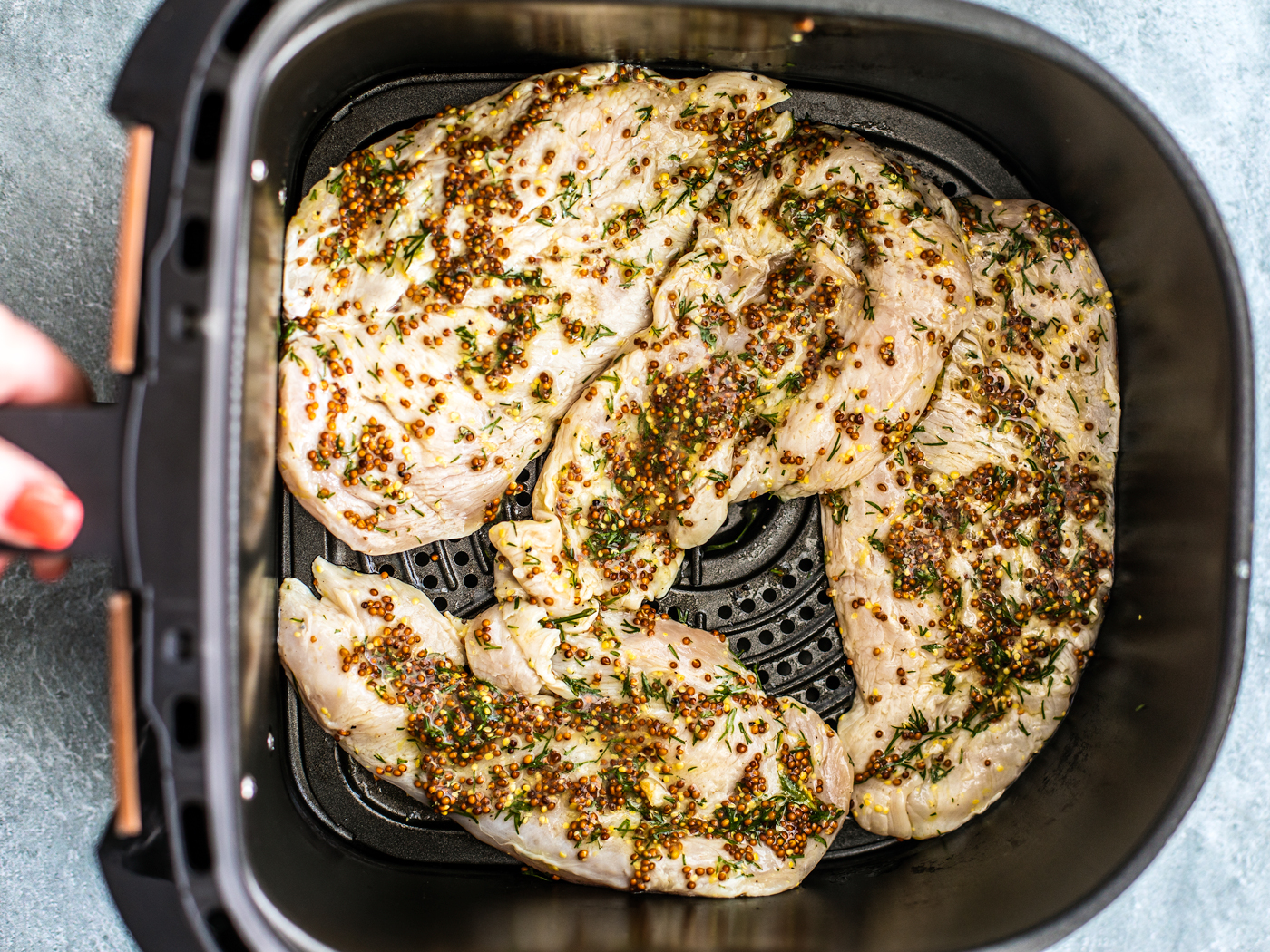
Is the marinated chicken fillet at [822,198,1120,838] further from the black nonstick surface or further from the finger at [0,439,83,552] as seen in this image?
the finger at [0,439,83,552]

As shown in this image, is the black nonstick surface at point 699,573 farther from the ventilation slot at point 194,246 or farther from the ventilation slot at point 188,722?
the ventilation slot at point 188,722

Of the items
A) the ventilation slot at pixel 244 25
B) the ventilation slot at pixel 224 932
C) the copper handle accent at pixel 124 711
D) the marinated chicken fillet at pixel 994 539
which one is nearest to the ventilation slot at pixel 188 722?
the copper handle accent at pixel 124 711

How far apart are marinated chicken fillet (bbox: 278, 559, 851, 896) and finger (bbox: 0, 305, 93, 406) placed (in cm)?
66

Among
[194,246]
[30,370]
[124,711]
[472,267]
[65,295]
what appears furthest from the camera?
[65,295]

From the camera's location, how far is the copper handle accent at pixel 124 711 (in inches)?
53.8

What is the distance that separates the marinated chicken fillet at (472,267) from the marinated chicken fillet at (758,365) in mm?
126

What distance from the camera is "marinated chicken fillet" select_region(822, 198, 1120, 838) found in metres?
2.09

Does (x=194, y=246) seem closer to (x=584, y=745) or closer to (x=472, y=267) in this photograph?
(x=472, y=267)

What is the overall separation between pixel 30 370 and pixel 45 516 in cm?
53

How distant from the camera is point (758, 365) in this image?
80.7 inches

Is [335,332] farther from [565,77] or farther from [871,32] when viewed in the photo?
[871,32]

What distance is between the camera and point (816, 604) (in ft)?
7.40

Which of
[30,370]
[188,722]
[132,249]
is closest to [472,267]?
[132,249]

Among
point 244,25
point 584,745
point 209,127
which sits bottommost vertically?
point 584,745
